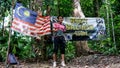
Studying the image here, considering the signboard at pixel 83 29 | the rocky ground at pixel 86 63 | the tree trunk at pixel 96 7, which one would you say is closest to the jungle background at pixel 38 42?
the rocky ground at pixel 86 63

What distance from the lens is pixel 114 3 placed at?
12086 mm

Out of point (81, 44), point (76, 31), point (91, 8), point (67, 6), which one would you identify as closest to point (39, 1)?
point (76, 31)

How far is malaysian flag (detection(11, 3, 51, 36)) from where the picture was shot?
8547 millimetres

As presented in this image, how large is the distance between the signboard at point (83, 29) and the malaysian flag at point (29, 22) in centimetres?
137

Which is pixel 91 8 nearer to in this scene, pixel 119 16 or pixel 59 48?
pixel 119 16

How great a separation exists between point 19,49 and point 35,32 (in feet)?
3.32

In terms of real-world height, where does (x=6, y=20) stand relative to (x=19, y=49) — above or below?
above

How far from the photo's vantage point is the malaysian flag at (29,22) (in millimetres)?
8547

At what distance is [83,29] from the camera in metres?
11.8

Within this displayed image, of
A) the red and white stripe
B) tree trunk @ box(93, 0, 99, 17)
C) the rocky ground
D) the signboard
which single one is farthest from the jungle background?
tree trunk @ box(93, 0, 99, 17)

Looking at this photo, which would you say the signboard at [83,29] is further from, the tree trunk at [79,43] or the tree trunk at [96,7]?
the tree trunk at [96,7]

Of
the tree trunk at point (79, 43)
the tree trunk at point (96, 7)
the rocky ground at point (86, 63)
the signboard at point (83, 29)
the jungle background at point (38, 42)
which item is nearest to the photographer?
the rocky ground at point (86, 63)

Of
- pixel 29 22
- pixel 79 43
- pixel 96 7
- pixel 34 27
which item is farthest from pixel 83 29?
pixel 96 7

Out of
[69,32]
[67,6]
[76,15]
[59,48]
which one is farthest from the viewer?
[67,6]
